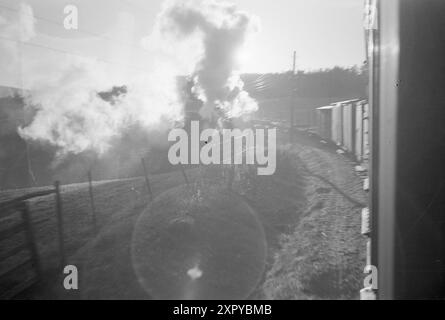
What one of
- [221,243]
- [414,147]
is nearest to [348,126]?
[221,243]

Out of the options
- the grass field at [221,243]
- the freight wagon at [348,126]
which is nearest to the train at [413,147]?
the grass field at [221,243]

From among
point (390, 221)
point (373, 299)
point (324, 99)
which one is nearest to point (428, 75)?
point (390, 221)

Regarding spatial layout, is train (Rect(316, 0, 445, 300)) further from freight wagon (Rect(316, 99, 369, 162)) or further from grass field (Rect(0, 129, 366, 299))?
freight wagon (Rect(316, 99, 369, 162))

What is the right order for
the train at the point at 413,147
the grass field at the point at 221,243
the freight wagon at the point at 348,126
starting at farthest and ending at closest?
the freight wagon at the point at 348,126 < the grass field at the point at 221,243 < the train at the point at 413,147

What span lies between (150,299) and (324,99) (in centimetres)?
4128

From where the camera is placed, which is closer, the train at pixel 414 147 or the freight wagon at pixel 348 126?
the train at pixel 414 147

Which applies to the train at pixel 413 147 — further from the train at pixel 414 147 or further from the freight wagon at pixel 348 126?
the freight wagon at pixel 348 126

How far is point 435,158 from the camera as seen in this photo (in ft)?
7.18

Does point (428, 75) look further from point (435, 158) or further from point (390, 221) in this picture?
point (390, 221)

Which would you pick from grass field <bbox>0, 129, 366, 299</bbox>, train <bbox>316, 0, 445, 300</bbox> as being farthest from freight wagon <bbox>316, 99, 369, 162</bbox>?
train <bbox>316, 0, 445, 300</bbox>

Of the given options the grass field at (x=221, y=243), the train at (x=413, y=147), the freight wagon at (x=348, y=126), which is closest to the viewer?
the train at (x=413, y=147)

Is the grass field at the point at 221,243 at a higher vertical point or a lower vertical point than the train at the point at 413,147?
lower

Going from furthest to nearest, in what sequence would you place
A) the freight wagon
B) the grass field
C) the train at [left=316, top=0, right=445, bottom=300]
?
the freight wagon < the grass field < the train at [left=316, top=0, right=445, bottom=300]
